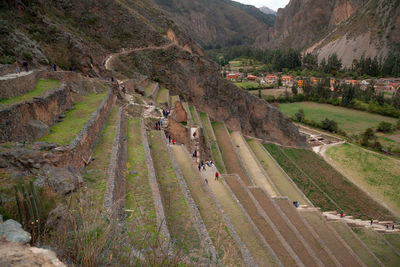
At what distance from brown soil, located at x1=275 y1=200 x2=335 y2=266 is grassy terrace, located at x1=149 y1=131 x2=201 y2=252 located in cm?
836

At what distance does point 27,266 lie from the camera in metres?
3.04

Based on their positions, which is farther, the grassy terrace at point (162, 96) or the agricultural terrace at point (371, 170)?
the grassy terrace at point (162, 96)

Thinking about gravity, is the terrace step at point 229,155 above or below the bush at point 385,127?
below

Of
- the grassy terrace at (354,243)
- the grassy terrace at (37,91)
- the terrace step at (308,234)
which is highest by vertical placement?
the grassy terrace at (37,91)

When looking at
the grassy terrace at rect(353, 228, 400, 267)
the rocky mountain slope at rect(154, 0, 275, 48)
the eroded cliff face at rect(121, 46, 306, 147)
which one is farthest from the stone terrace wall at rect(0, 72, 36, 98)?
the rocky mountain slope at rect(154, 0, 275, 48)

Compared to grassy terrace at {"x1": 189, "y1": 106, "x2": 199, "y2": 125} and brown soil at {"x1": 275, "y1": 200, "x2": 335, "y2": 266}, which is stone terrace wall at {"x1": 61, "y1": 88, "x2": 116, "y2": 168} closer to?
grassy terrace at {"x1": 189, "y1": 106, "x2": 199, "y2": 125}

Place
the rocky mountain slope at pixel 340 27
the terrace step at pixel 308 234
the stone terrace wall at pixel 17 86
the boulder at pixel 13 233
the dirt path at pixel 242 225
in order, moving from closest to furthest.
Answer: the boulder at pixel 13 233
the dirt path at pixel 242 225
the stone terrace wall at pixel 17 86
the terrace step at pixel 308 234
the rocky mountain slope at pixel 340 27

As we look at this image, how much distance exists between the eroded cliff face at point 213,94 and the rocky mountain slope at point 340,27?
87.8m

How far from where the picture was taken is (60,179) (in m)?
7.73

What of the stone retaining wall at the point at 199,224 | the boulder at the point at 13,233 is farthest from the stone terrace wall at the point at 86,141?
the boulder at the point at 13,233

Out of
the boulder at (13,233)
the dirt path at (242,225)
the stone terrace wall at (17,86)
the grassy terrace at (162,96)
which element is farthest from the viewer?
the grassy terrace at (162,96)

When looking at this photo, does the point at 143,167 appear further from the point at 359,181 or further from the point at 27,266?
the point at 359,181

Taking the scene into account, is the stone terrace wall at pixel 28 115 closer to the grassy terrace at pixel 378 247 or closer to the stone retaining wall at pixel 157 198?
the stone retaining wall at pixel 157 198

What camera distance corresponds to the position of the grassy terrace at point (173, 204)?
858cm
